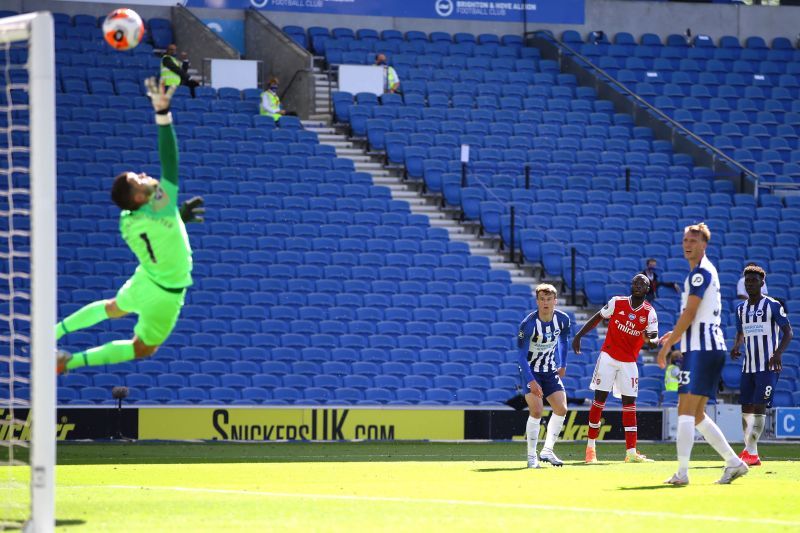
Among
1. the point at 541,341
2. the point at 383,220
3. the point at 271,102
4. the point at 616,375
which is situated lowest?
the point at 616,375

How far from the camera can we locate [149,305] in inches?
404

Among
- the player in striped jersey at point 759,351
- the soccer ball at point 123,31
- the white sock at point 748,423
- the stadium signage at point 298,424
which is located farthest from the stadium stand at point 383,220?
the soccer ball at point 123,31

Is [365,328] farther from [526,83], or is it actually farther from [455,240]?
[526,83]

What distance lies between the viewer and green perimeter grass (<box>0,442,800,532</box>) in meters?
9.10

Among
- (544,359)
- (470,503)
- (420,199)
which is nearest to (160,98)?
(470,503)

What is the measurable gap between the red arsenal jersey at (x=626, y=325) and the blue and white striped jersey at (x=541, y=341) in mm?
1268

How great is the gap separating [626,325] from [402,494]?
707cm

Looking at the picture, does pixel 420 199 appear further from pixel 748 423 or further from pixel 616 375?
pixel 748 423

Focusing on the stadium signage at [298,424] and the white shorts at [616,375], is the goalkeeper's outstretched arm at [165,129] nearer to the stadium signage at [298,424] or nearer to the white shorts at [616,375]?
the white shorts at [616,375]

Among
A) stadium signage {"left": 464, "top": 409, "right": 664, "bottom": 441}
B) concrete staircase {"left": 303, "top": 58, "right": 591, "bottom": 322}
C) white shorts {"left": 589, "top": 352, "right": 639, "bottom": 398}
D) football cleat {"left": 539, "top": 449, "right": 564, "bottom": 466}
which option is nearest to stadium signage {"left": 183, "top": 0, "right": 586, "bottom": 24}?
concrete staircase {"left": 303, "top": 58, "right": 591, "bottom": 322}

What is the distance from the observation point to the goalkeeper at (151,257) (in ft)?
32.6

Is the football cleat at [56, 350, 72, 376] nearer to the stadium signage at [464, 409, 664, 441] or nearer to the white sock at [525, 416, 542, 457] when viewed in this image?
the white sock at [525, 416, 542, 457]

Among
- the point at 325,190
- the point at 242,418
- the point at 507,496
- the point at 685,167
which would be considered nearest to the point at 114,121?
the point at 325,190

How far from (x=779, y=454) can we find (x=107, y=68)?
1709cm
